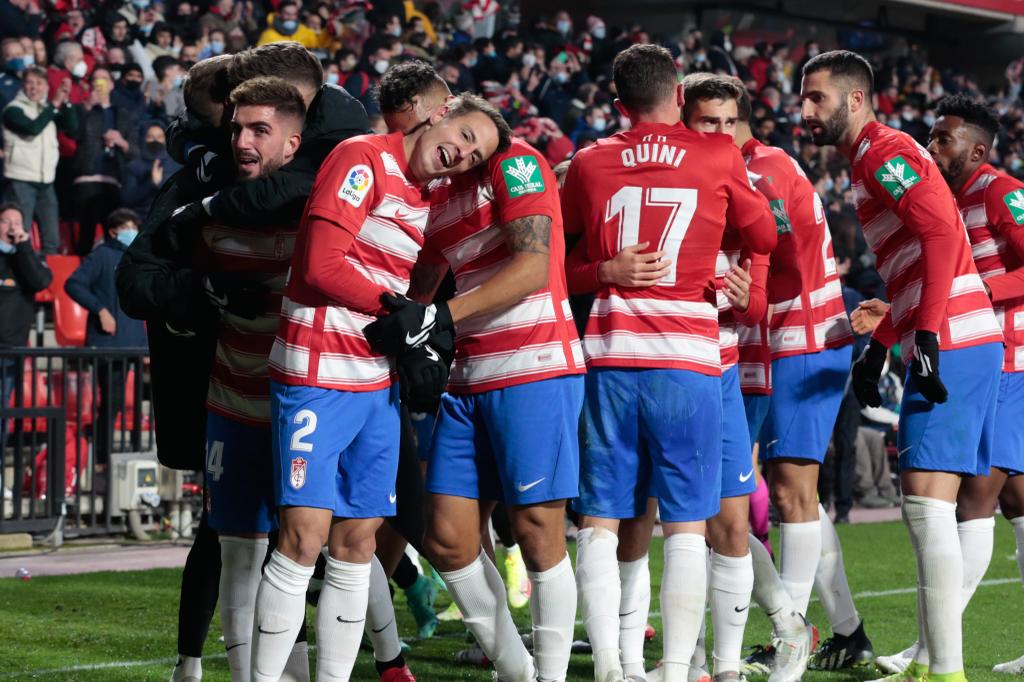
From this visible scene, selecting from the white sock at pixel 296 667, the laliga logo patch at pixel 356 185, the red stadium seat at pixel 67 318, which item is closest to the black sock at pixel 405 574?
the white sock at pixel 296 667

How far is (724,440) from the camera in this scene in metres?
5.04

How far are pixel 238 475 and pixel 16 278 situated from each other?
7.80m

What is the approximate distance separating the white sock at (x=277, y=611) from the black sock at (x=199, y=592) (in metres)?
0.60

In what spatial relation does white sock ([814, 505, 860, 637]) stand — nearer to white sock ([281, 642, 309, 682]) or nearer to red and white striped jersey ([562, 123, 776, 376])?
red and white striped jersey ([562, 123, 776, 376])

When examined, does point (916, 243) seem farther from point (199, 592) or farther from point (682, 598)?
point (199, 592)

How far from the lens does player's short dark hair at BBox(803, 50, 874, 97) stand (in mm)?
5266

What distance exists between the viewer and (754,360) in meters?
5.57

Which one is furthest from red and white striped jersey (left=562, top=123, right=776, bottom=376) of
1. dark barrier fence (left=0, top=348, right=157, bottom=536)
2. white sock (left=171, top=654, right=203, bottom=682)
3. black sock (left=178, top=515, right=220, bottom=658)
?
dark barrier fence (left=0, top=348, right=157, bottom=536)

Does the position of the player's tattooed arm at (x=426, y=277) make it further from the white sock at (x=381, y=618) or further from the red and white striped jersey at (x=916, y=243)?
the red and white striped jersey at (x=916, y=243)

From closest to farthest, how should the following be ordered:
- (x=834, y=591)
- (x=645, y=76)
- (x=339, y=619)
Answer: (x=339, y=619) < (x=645, y=76) < (x=834, y=591)

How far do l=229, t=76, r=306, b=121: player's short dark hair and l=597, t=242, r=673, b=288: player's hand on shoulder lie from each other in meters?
1.13

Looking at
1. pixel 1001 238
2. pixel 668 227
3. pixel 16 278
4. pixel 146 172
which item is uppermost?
pixel 146 172

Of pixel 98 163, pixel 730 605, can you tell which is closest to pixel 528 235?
pixel 730 605

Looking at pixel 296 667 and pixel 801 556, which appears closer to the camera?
pixel 296 667
